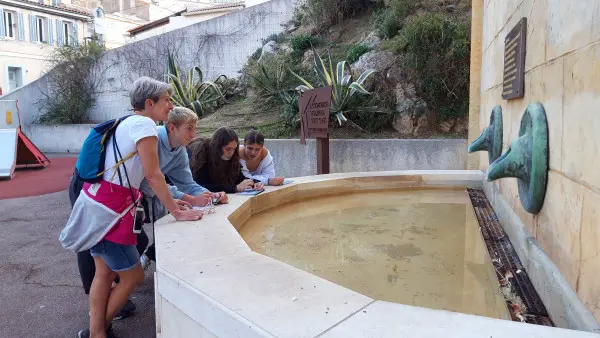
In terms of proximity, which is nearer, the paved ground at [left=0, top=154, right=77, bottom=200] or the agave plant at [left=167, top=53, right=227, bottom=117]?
the paved ground at [left=0, top=154, right=77, bottom=200]

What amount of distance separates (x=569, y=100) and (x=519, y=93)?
3.53 ft

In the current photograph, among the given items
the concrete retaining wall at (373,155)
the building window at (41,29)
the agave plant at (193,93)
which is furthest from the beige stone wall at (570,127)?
the building window at (41,29)

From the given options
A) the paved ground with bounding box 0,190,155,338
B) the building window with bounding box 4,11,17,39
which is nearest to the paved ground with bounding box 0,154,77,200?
the paved ground with bounding box 0,190,155,338

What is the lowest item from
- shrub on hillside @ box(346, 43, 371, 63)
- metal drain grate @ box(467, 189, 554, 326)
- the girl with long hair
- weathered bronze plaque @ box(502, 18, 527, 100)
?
metal drain grate @ box(467, 189, 554, 326)

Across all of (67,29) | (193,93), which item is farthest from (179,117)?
(67,29)

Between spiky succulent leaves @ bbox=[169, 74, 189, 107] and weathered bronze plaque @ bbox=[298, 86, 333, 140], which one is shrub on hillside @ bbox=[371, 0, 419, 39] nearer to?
weathered bronze plaque @ bbox=[298, 86, 333, 140]

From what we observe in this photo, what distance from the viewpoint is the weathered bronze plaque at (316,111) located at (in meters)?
6.26

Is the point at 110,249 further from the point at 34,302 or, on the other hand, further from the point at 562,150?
the point at 562,150

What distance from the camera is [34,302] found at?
10.5 ft

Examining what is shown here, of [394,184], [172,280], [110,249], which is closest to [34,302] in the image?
[110,249]

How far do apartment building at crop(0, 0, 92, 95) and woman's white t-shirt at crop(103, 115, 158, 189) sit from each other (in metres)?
23.4

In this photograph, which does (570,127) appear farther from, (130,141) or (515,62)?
(130,141)

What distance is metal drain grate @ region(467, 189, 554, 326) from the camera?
1957 millimetres

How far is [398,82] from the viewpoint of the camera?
902 cm
